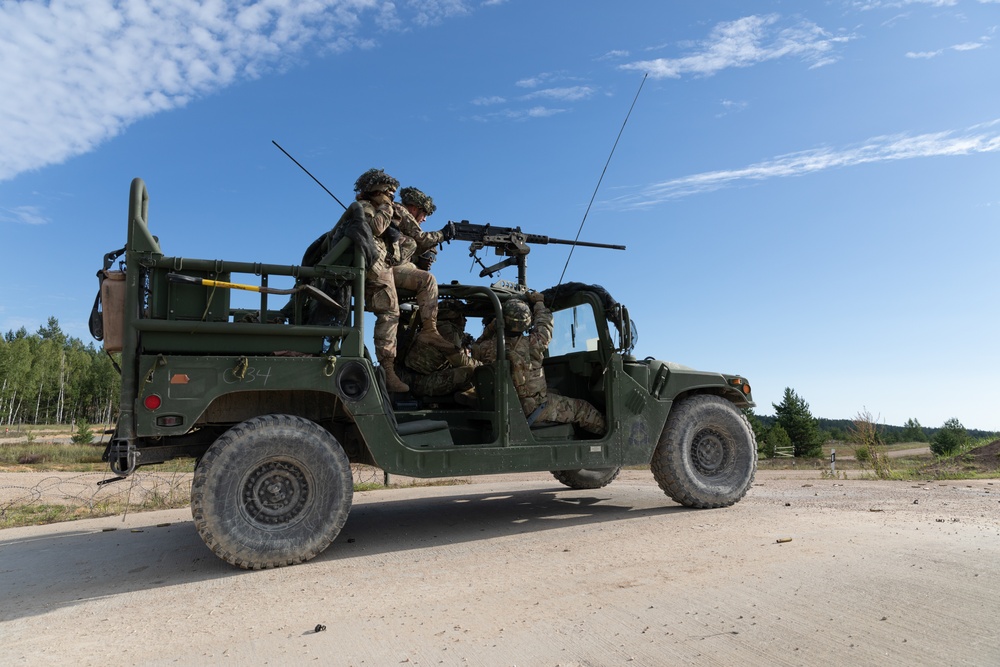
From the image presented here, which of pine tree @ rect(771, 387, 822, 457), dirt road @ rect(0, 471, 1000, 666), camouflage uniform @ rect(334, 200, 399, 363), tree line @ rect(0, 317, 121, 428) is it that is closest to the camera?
dirt road @ rect(0, 471, 1000, 666)

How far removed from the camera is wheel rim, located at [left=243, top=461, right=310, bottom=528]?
447 centimetres

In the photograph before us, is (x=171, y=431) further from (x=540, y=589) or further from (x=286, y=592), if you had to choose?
(x=540, y=589)

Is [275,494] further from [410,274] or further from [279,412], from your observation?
[410,274]

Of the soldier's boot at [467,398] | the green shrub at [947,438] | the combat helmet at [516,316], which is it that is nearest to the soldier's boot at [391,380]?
the soldier's boot at [467,398]

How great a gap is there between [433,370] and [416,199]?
1.74m

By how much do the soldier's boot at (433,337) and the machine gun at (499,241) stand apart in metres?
1.22

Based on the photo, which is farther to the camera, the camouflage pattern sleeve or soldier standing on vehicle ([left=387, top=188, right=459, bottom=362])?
the camouflage pattern sleeve

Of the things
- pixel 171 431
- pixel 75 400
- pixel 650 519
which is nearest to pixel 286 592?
pixel 171 431

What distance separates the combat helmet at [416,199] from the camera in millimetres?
6371

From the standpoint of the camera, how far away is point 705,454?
21.6 ft

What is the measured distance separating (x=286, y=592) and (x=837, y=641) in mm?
3005

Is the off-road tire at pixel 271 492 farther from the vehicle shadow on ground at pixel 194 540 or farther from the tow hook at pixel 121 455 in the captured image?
the tow hook at pixel 121 455

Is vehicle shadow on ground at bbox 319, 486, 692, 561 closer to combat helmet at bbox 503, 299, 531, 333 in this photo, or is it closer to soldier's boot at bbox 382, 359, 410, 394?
soldier's boot at bbox 382, 359, 410, 394

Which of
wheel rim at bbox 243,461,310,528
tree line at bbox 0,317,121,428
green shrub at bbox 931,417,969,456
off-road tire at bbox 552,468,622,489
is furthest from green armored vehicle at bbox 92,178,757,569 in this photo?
tree line at bbox 0,317,121,428
